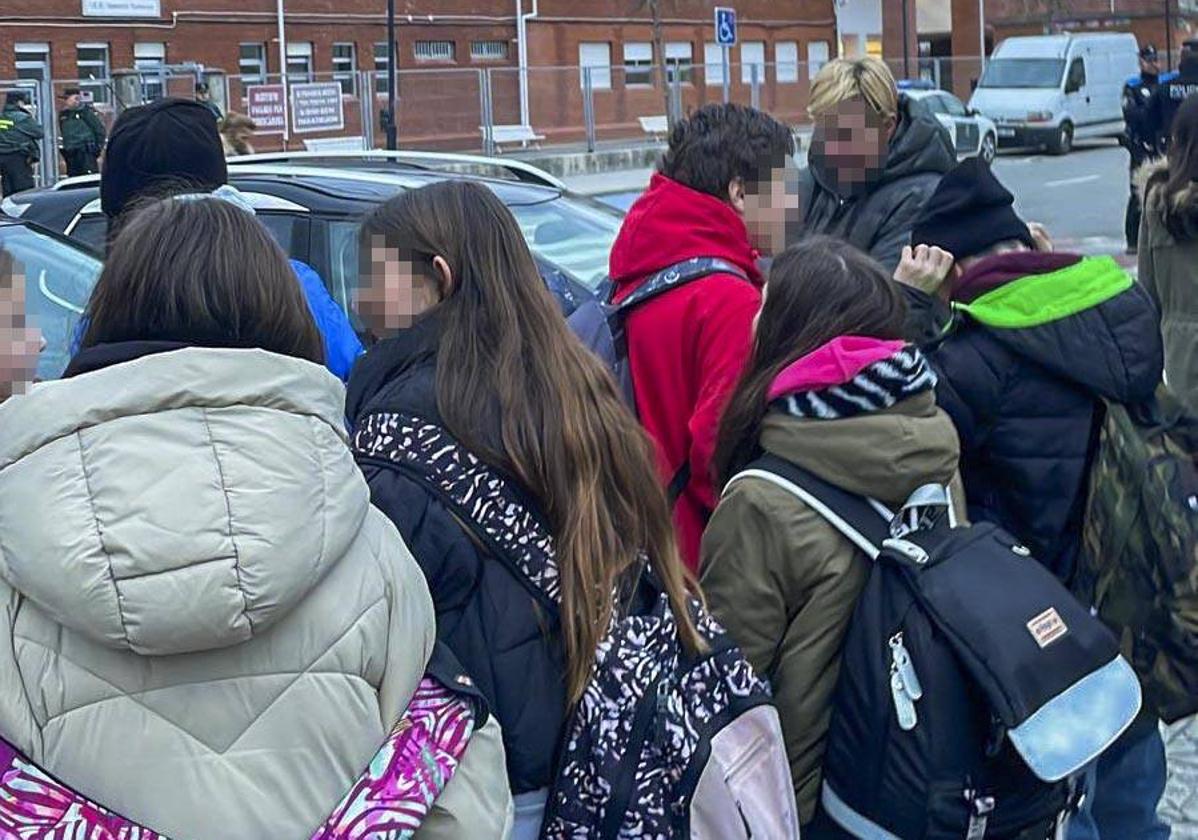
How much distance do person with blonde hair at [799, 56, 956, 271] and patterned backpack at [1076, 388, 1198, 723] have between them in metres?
1.28

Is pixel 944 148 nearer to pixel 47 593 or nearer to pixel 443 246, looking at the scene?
pixel 443 246

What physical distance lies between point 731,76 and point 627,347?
131ft

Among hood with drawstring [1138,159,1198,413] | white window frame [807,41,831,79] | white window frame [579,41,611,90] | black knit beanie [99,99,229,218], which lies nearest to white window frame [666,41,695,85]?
white window frame [579,41,611,90]

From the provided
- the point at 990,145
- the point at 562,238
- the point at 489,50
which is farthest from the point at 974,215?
the point at 489,50

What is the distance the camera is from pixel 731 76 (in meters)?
42.6

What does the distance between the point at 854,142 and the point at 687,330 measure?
107 cm

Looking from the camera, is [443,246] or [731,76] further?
[731,76]

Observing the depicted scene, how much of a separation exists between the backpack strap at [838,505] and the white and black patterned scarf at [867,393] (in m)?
0.11

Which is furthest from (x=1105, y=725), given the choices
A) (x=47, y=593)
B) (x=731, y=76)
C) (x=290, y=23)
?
(x=731, y=76)

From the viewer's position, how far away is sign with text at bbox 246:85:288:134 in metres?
28.5

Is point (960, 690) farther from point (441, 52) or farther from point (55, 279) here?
point (441, 52)

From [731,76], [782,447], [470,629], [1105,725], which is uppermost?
[731,76]

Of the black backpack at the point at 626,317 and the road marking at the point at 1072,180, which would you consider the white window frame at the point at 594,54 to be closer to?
the road marking at the point at 1072,180

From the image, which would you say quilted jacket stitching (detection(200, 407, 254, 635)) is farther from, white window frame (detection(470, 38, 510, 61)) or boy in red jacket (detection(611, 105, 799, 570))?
white window frame (detection(470, 38, 510, 61))
